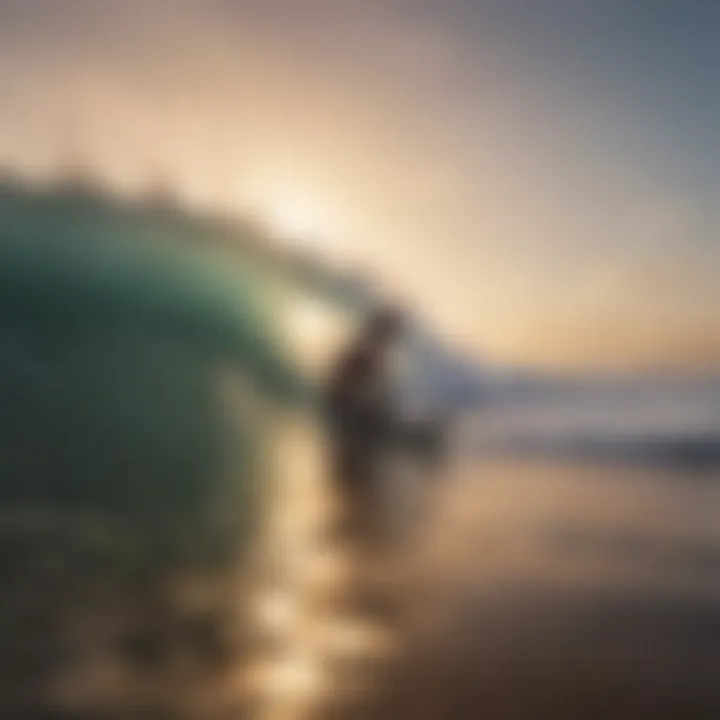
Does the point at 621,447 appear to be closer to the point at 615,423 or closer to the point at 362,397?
the point at 615,423

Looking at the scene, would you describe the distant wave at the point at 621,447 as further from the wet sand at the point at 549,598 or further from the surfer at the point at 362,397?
the surfer at the point at 362,397

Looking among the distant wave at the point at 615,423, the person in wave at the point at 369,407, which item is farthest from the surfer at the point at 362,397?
the distant wave at the point at 615,423

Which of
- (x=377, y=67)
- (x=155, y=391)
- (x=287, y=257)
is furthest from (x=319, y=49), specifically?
(x=155, y=391)

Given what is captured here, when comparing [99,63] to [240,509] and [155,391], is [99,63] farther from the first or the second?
[240,509]

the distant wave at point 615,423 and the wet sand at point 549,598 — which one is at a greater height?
the distant wave at point 615,423

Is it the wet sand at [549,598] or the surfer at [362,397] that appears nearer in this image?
the wet sand at [549,598]

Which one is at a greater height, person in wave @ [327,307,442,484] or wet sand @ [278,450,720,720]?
person in wave @ [327,307,442,484]

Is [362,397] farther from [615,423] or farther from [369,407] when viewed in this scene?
[615,423]

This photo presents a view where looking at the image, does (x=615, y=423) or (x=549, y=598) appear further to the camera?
(x=615, y=423)

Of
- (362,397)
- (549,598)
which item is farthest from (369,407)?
(549,598)

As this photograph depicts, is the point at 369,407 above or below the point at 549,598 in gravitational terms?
above

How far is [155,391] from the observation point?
0.96 m

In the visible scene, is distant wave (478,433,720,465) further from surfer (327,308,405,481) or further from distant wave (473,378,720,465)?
surfer (327,308,405,481)

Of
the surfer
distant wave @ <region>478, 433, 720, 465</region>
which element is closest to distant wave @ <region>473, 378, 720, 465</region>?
distant wave @ <region>478, 433, 720, 465</region>
